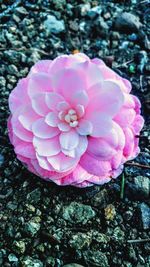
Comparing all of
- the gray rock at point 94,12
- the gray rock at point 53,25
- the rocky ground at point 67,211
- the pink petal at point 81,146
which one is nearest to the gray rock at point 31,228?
the rocky ground at point 67,211

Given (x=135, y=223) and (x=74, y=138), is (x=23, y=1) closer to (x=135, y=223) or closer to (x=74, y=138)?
(x=74, y=138)

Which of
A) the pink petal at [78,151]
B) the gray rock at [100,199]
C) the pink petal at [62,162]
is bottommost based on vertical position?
the gray rock at [100,199]

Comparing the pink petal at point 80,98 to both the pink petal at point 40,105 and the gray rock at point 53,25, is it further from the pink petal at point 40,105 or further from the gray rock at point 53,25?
the gray rock at point 53,25

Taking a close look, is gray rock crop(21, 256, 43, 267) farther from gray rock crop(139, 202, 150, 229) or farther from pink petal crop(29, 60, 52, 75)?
pink petal crop(29, 60, 52, 75)

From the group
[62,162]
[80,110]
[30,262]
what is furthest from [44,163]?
[30,262]

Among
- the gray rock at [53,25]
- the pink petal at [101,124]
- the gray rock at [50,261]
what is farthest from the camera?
the gray rock at [53,25]

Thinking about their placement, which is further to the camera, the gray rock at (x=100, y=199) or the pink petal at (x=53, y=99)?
the gray rock at (x=100, y=199)

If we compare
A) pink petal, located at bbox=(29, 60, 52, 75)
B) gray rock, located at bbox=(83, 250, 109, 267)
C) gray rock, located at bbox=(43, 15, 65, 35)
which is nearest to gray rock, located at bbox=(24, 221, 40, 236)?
gray rock, located at bbox=(83, 250, 109, 267)

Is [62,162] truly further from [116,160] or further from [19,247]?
[19,247]
